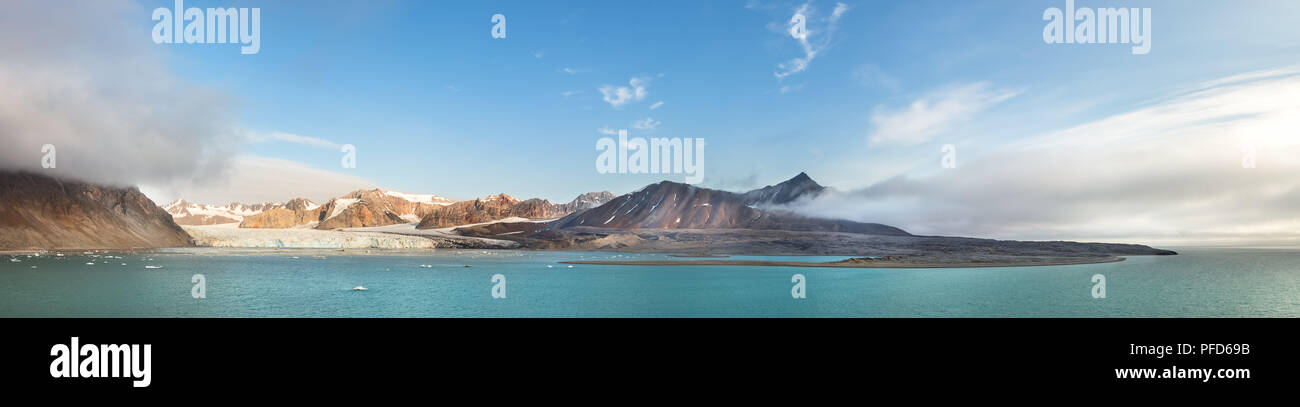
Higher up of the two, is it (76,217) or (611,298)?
(76,217)

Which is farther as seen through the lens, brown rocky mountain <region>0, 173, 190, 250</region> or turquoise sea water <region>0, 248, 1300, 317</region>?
brown rocky mountain <region>0, 173, 190, 250</region>

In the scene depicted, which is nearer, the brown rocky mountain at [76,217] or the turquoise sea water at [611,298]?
the turquoise sea water at [611,298]

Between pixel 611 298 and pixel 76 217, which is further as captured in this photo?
pixel 76 217
